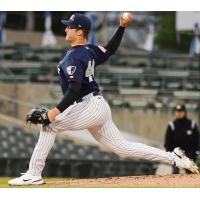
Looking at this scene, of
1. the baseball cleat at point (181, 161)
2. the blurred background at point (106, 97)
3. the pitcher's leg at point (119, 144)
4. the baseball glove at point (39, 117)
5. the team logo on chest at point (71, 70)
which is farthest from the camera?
the blurred background at point (106, 97)

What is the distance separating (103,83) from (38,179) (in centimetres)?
1248

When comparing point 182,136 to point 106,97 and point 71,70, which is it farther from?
point 106,97

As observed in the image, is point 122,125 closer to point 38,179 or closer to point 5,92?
point 5,92

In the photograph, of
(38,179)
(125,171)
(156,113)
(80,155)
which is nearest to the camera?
(38,179)

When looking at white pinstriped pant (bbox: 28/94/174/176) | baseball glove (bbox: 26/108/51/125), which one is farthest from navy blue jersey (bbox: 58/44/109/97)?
baseball glove (bbox: 26/108/51/125)

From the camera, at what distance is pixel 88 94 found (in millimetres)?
8047

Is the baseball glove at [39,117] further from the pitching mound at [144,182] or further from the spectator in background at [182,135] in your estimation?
the spectator in background at [182,135]

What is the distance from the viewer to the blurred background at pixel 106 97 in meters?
15.4

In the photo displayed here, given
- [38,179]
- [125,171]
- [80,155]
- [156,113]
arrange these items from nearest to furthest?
[38,179]
[125,171]
[80,155]
[156,113]

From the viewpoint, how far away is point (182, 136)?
11.6m

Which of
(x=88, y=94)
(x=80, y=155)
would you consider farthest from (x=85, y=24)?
(x=80, y=155)

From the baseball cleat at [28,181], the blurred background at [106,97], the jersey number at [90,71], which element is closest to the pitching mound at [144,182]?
the baseball cleat at [28,181]

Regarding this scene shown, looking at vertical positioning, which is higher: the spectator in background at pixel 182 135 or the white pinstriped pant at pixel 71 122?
the white pinstriped pant at pixel 71 122

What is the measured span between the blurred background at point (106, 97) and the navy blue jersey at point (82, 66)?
→ 6.54 metres
